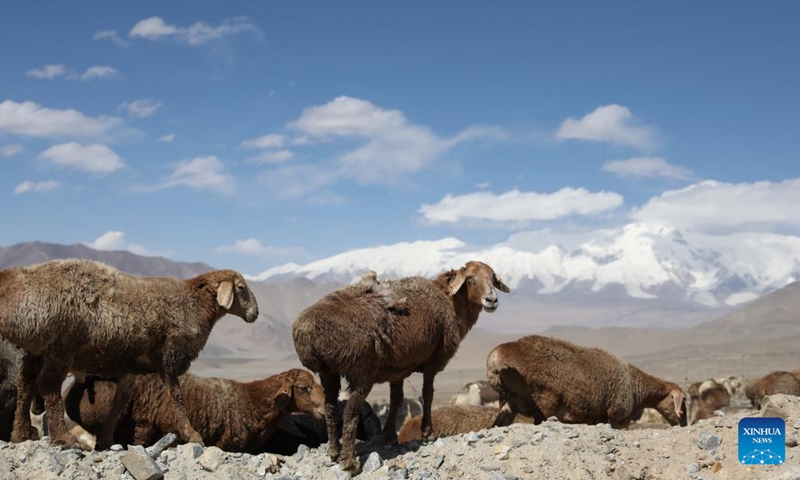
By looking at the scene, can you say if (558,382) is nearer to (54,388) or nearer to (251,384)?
(251,384)

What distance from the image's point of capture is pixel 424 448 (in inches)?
409

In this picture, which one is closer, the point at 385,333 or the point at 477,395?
the point at 385,333

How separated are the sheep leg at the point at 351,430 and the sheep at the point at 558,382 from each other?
13.0 ft

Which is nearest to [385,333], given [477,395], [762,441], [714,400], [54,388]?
[54,388]

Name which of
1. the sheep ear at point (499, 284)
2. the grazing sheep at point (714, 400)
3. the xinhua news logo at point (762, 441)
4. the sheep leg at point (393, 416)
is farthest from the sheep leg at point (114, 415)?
the grazing sheep at point (714, 400)

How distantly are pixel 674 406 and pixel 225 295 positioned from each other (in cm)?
905

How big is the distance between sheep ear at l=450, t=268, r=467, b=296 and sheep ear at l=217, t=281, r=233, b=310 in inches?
120

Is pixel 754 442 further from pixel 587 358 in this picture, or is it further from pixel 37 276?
pixel 37 276

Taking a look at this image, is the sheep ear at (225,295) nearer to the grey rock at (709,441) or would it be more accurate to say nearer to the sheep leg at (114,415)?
the sheep leg at (114,415)

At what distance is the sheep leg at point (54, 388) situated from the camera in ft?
32.6

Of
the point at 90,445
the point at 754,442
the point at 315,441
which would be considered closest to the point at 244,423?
the point at 315,441

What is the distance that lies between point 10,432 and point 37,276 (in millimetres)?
2798

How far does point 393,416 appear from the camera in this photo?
1140cm

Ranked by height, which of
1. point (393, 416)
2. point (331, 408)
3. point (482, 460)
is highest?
point (331, 408)
